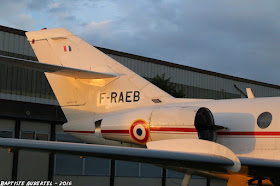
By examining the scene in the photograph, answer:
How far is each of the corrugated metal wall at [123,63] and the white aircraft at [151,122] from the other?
15.6ft

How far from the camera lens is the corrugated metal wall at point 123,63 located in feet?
51.8

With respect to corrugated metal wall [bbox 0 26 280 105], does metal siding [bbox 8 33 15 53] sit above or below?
above

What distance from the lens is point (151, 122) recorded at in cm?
881

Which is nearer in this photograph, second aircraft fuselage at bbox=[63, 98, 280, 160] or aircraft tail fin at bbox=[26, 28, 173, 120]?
second aircraft fuselage at bbox=[63, 98, 280, 160]

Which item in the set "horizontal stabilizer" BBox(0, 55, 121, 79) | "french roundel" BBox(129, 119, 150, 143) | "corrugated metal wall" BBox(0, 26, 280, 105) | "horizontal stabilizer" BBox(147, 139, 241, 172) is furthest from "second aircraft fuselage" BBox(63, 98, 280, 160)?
"corrugated metal wall" BBox(0, 26, 280, 105)

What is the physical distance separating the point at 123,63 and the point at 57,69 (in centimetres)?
914

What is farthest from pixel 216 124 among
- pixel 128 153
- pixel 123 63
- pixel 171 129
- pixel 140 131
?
pixel 123 63

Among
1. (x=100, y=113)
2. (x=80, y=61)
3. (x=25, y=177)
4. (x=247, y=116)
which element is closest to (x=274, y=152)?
(x=247, y=116)

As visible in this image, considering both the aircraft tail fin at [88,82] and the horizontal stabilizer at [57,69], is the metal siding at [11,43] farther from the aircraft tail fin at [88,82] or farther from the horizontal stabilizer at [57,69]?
the horizontal stabilizer at [57,69]

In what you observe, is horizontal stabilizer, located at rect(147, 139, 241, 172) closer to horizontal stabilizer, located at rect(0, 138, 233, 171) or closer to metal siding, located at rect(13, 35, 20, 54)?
horizontal stabilizer, located at rect(0, 138, 233, 171)

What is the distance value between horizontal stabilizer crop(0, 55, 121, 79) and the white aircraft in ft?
0.06

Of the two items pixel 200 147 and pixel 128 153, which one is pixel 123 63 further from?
pixel 128 153

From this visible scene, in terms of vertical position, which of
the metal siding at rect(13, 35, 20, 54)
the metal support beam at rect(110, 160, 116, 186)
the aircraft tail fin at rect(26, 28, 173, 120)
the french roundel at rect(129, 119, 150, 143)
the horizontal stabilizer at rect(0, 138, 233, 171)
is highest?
the metal siding at rect(13, 35, 20, 54)

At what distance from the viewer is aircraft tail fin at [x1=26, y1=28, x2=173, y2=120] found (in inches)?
405
